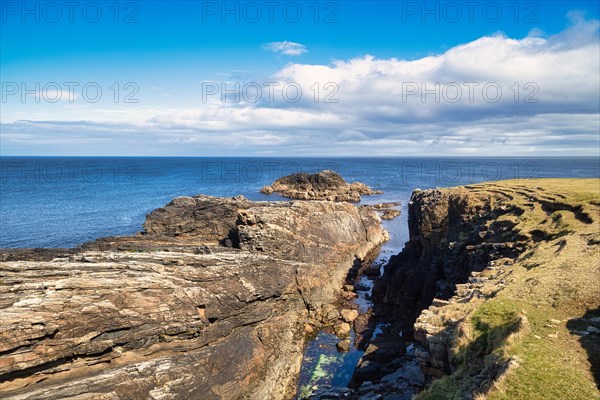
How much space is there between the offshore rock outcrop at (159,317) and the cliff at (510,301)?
10.5 meters

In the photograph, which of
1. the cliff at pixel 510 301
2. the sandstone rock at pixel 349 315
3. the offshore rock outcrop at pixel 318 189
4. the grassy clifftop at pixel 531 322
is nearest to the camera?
the grassy clifftop at pixel 531 322

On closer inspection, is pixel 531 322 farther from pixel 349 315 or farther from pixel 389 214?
pixel 389 214

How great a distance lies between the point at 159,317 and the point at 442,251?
30362 millimetres

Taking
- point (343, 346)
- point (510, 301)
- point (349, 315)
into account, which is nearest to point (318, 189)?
point (349, 315)

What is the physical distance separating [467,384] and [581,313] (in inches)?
318

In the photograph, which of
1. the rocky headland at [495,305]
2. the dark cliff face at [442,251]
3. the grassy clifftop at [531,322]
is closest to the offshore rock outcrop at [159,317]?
the rocky headland at [495,305]

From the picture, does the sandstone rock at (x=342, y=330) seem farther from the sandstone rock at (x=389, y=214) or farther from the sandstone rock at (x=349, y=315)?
the sandstone rock at (x=389, y=214)

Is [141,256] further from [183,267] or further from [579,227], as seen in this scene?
[579,227]

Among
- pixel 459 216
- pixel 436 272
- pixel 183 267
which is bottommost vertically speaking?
pixel 436 272

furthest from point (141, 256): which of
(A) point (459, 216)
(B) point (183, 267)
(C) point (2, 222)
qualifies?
(C) point (2, 222)

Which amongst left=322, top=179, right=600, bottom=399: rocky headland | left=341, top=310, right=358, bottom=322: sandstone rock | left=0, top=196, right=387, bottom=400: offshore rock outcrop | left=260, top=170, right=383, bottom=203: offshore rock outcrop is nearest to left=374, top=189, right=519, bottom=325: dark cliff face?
left=322, top=179, right=600, bottom=399: rocky headland

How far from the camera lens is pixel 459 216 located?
45.3 meters

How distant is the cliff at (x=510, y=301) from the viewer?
15102mm

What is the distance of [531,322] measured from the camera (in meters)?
18.6
